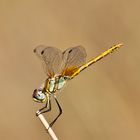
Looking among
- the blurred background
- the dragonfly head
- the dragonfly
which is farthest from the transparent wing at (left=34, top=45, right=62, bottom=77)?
the blurred background

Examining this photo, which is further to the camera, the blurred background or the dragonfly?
the blurred background

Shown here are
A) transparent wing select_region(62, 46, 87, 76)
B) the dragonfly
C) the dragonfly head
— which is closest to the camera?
the dragonfly head

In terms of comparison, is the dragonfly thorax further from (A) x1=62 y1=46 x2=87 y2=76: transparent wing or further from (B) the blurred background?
(B) the blurred background

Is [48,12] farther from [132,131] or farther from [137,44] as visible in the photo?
[132,131]

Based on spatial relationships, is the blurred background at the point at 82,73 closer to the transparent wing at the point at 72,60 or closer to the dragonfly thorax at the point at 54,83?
the transparent wing at the point at 72,60

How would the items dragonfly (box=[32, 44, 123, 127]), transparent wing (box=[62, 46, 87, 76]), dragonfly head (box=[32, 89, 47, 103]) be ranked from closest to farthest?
dragonfly head (box=[32, 89, 47, 103]) → dragonfly (box=[32, 44, 123, 127]) → transparent wing (box=[62, 46, 87, 76])

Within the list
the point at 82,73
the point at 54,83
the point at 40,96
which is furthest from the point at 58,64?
the point at 82,73

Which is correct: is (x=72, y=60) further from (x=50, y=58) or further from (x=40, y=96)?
(x=40, y=96)
